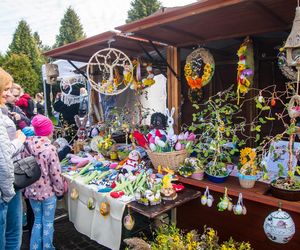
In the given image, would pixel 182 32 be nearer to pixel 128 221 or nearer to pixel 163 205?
pixel 163 205

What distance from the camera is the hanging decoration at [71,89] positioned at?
21.8 feet

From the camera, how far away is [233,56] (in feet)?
16.7

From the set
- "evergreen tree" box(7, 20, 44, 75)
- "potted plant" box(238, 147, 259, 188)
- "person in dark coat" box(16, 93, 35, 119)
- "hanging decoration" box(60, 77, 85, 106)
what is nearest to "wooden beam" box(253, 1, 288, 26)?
"potted plant" box(238, 147, 259, 188)

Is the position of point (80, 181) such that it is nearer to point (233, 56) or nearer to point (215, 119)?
point (215, 119)

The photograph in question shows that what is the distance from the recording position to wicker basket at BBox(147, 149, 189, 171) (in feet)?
9.45

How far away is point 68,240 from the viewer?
11.7 feet

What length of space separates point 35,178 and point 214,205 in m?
1.78

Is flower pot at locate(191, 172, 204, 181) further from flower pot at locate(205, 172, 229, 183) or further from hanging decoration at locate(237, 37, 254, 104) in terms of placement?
hanging decoration at locate(237, 37, 254, 104)

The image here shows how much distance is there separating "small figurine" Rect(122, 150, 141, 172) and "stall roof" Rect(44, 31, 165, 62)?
134cm

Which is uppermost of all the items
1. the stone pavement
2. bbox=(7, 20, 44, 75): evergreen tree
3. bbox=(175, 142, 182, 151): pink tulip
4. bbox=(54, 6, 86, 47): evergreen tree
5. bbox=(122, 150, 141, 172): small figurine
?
bbox=(54, 6, 86, 47): evergreen tree

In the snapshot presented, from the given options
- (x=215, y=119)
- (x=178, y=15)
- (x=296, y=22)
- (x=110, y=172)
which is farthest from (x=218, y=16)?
(x=110, y=172)

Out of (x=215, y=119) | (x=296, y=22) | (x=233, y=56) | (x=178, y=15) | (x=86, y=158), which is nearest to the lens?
(x=296, y=22)

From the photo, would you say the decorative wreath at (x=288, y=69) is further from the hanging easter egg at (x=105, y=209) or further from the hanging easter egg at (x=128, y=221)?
the hanging easter egg at (x=105, y=209)

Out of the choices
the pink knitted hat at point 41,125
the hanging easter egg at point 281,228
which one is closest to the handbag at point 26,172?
the pink knitted hat at point 41,125
